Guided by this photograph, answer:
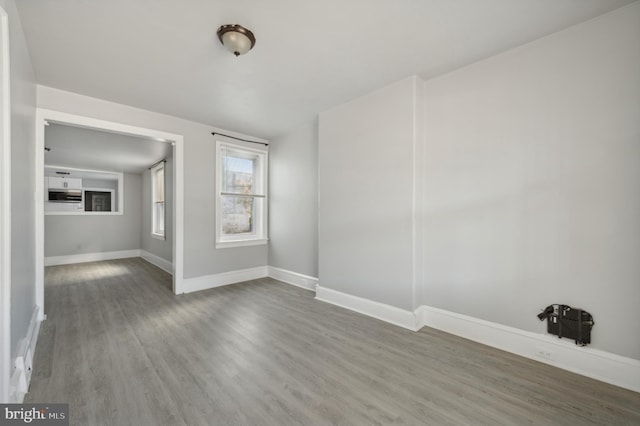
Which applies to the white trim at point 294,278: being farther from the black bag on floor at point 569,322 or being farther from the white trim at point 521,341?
the black bag on floor at point 569,322

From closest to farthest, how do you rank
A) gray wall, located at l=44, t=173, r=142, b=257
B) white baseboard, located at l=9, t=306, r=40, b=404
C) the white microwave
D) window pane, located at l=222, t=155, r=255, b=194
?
white baseboard, located at l=9, t=306, r=40, b=404 < window pane, located at l=222, t=155, r=255, b=194 < gray wall, located at l=44, t=173, r=142, b=257 < the white microwave

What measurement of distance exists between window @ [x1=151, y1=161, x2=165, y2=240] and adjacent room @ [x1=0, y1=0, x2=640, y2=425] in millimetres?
2475

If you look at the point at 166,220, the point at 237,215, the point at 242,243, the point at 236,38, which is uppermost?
the point at 236,38

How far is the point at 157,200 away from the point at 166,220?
0.99 m

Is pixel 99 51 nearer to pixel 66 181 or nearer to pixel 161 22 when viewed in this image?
pixel 161 22

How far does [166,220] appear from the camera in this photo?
17.8 ft

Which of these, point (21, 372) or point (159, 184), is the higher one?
point (159, 184)

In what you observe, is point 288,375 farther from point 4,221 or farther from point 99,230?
point 99,230

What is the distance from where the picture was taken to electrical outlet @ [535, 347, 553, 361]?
80.5 inches

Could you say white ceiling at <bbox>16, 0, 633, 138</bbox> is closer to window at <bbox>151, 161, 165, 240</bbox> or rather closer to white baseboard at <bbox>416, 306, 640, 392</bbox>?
white baseboard at <bbox>416, 306, 640, 392</bbox>

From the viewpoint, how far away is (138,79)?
2.67 m

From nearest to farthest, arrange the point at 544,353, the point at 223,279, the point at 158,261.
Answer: the point at 544,353
the point at 223,279
the point at 158,261

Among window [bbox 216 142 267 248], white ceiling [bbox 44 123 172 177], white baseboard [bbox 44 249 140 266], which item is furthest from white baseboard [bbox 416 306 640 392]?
white baseboard [bbox 44 249 140 266]

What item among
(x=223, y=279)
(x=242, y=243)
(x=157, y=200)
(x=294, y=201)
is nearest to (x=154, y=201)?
(x=157, y=200)
